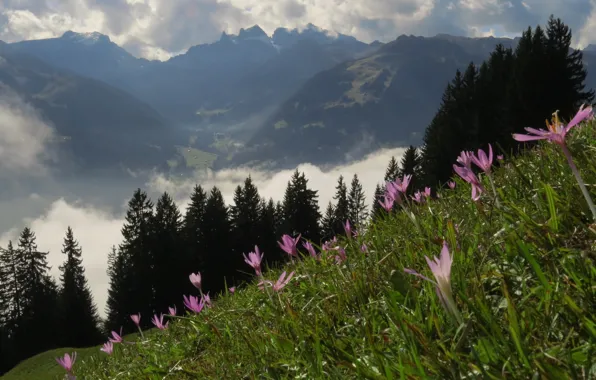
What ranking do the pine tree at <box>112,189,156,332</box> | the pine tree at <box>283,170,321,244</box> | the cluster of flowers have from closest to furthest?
the cluster of flowers → the pine tree at <box>112,189,156,332</box> → the pine tree at <box>283,170,321,244</box>

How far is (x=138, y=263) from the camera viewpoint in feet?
191

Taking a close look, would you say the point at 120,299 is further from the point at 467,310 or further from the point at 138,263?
the point at 467,310

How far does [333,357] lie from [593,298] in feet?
3.57

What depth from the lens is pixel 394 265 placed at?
258 cm

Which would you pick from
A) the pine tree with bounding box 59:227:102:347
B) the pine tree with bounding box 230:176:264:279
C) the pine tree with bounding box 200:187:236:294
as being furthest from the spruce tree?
the pine tree with bounding box 230:176:264:279

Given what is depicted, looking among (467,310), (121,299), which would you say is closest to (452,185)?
(467,310)

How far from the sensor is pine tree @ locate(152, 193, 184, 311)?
57969mm

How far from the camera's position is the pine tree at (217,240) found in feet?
202

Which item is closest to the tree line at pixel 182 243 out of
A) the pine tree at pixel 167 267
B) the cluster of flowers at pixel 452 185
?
the pine tree at pixel 167 267

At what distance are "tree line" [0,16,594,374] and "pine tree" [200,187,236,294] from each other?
15 centimetres

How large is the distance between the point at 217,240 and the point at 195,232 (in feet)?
12.1

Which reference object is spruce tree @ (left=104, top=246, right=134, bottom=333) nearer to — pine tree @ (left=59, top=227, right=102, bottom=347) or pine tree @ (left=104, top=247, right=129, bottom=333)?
pine tree @ (left=104, top=247, right=129, bottom=333)

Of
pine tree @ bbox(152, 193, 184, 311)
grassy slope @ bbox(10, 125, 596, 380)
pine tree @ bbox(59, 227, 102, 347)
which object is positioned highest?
grassy slope @ bbox(10, 125, 596, 380)

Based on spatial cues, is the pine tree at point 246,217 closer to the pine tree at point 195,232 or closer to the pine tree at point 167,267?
the pine tree at point 195,232
